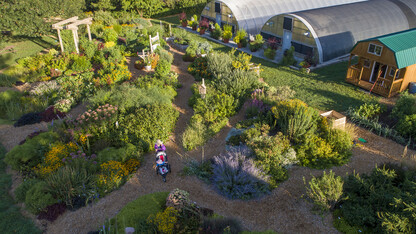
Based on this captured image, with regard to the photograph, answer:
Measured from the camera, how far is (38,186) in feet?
30.1

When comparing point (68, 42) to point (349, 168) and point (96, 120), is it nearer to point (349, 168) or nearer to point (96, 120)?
point (96, 120)

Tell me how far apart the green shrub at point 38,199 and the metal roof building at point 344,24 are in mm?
18483

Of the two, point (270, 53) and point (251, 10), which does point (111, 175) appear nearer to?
point (270, 53)

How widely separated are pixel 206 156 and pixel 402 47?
12671 mm

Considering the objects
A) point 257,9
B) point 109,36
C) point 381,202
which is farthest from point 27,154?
point 257,9

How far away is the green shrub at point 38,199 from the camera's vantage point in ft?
29.0

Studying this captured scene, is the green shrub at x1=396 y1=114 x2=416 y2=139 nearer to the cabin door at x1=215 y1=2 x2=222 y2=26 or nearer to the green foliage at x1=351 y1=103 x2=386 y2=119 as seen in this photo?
the green foliage at x1=351 y1=103 x2=386 y2=119

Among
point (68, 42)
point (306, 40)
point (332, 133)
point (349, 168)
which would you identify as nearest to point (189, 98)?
point (332, 133)

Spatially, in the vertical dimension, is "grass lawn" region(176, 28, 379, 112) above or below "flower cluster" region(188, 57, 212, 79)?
below

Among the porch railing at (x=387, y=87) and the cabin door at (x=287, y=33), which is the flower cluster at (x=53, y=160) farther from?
the cabin door at (x=287, y=33)

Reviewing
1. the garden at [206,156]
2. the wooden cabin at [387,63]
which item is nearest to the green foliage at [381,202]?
the garden at [206,156]

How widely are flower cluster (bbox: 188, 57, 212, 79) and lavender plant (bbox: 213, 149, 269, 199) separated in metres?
9.23

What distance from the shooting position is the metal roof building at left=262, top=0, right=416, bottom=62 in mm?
20188

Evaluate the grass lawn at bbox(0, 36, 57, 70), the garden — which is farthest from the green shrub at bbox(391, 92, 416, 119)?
the grass lawn at bbox(0, 36, 57, 70)
